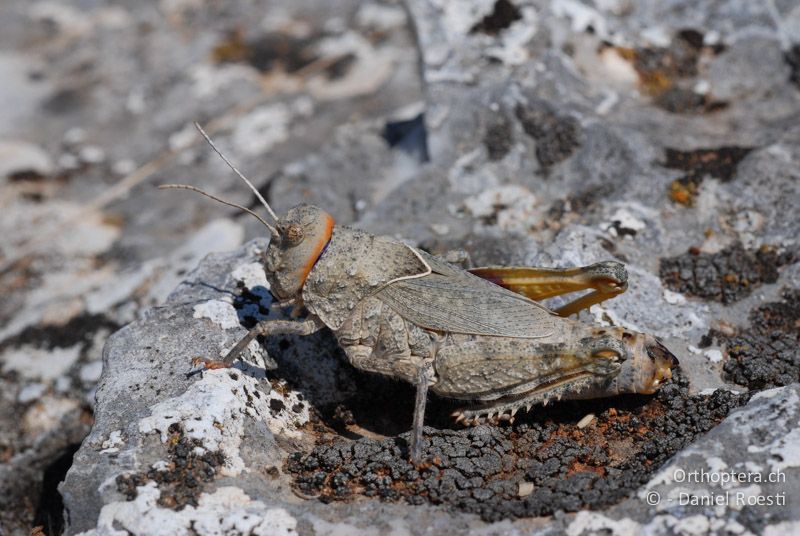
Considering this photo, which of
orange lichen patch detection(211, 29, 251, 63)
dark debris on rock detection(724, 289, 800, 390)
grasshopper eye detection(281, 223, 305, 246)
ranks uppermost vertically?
grasshopper eye detection(281, 223, 305, 246)

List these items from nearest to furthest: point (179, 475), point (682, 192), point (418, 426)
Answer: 1. point (179, 475)
2. point (418, 426)
3. point (682, 192)

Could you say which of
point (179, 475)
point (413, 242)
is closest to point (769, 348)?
point (413, 242)

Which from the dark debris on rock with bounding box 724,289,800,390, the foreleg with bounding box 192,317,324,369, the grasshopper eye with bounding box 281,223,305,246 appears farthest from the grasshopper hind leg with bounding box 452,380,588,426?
the grasshopper eye with bounding box 281,223,305,246

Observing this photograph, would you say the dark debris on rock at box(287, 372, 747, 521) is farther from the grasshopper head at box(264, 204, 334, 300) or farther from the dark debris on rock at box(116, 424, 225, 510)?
the grasshopper head at box(264, 204, 334, 300)

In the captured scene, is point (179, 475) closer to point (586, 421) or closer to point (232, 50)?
point (586, 421)

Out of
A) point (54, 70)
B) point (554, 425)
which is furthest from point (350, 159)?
point (54, 70)

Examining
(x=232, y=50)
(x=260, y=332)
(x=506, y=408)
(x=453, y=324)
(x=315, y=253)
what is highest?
(x=315, y=253)

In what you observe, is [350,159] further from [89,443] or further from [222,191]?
[89,443]
